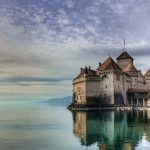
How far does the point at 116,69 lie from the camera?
79500mm

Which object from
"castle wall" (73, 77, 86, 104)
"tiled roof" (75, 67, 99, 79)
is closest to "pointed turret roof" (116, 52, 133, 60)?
"castle wall" (73, 77, 86, 104)

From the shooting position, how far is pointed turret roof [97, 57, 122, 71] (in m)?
79.5

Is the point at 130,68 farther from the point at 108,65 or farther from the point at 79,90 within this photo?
the point at 79,90

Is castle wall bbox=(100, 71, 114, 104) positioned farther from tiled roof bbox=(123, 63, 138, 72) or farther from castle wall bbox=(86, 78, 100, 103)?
tiled roof bbox=(123, 63, 138, 72)

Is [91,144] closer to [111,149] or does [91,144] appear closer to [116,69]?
[111,149]

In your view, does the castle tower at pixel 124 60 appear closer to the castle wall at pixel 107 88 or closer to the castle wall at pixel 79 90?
the castle wall at pixel 79 90

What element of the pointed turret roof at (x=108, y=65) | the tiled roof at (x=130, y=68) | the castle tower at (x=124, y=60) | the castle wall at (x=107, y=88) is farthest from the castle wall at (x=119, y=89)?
the castle tower at (x=124, y=60)

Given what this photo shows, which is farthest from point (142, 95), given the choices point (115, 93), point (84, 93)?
point (84, 93)

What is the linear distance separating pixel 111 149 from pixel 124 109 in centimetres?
4873

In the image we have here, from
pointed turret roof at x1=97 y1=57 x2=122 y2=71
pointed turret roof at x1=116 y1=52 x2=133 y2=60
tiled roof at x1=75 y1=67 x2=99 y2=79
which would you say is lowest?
tiled roof at x1=75 y1=67 x2=99 y2=79

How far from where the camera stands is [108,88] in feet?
260

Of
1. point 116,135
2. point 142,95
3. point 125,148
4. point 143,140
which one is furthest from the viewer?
point 142,95

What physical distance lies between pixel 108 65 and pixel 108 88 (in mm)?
4735

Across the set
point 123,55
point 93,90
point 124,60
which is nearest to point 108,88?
point 93,90
